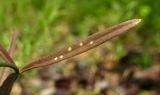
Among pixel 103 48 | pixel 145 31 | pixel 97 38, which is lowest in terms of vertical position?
pixel 145 31

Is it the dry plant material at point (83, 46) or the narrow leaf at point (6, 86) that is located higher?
the dry plant material at point (83, 46)

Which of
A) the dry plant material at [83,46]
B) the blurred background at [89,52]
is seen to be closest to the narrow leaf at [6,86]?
the dry plant material at [83,46]

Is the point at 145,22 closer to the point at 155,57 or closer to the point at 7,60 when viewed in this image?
the point at 155,57

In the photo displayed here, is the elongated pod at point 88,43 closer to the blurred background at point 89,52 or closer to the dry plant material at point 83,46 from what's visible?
the dry plant material at point 83,46

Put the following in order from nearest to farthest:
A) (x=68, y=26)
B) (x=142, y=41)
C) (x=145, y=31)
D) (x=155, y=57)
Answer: (x=155, y=57) → (x=142, y=41) → (x=145, y=31) → (x=68, y=26)

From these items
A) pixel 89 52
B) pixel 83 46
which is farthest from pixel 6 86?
pixel 89 52

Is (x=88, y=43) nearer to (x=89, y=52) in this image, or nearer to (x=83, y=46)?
(x=83, y=46)

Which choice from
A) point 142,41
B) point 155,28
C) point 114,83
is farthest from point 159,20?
point 114,83

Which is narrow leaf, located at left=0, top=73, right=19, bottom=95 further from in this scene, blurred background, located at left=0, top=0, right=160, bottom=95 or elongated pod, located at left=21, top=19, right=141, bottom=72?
blurred background, located at left=0, top=0, right=160, bottom=95
